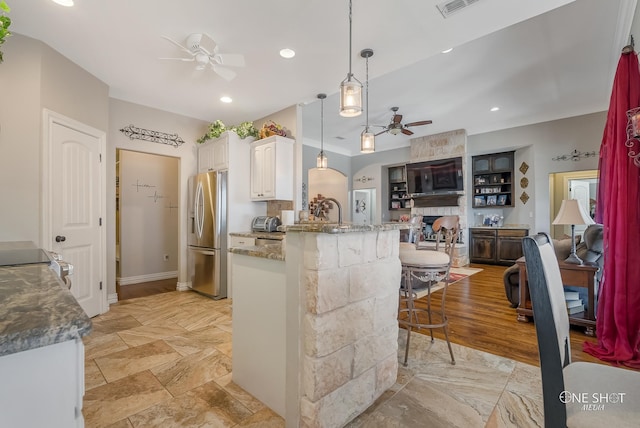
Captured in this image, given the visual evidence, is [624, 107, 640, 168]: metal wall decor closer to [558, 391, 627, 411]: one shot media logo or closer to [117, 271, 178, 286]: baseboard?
[558, 391, 627, 411]: one shot media logo

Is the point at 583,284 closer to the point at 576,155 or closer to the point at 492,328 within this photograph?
the point at 492,328

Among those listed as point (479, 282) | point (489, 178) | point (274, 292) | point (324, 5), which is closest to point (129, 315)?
point (274, 292)

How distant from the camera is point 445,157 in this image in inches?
253

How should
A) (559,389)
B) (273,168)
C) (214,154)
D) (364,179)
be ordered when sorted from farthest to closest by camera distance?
(364,179) < (214,154) < (273,168) < (559,389)

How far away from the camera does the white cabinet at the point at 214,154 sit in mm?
4121

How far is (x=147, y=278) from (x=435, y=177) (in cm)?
632

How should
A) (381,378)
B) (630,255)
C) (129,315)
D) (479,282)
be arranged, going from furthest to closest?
(479,282) → (129,315) → (630,255) → (381,378)

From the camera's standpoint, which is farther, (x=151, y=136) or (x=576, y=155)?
(x=576, y=155)

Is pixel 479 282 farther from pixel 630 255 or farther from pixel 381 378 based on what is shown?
pixel 381 378

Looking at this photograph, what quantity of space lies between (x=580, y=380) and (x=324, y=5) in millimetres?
2643

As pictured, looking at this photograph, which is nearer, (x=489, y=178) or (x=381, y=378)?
(x=381, y=378)

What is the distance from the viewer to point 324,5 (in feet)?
7.11

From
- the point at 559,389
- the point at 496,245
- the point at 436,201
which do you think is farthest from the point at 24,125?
the point at 496,245

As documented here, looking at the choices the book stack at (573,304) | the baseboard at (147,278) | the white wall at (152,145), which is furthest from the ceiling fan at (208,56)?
the book stack at (573,304)
